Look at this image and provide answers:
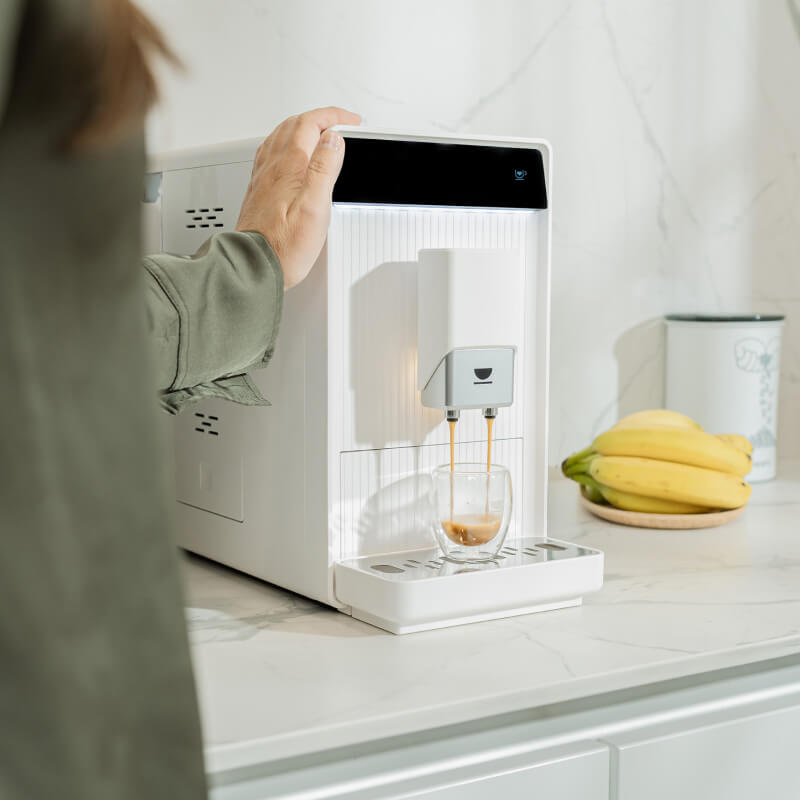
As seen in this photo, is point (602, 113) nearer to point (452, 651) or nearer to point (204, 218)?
point (204, 218)

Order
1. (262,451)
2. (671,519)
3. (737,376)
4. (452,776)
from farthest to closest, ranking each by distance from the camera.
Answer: (737,376)
(671,519)
(262,451)
(452,776)

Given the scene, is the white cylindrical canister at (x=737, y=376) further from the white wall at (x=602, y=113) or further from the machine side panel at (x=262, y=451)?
the machine side panel at (x=262, y=451)

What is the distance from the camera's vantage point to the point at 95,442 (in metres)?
0.22

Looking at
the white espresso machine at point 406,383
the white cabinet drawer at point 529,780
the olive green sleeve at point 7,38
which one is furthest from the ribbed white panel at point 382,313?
the olive green sleeve at point 7,38

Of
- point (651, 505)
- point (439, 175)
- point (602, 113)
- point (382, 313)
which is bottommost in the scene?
point (651, 505)

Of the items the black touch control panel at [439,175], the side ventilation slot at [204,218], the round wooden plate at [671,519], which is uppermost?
the black touch control panel at [439,175]

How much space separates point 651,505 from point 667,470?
48 millimetres

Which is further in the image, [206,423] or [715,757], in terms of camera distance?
[206,423]

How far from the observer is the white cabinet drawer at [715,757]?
2.47ft

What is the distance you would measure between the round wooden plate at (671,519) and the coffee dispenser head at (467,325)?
364 mm

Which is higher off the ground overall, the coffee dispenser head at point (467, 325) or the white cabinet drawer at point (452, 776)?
the coffee dispenser head at point (467, 325)

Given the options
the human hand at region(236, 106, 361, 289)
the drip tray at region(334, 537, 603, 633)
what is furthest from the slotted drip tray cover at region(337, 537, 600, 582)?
the human hand at region(236, 106, 361, 289)

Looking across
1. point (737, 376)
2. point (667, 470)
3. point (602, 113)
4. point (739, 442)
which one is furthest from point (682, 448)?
point (602, 113)

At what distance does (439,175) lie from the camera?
0.87 metres
